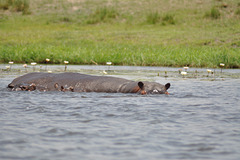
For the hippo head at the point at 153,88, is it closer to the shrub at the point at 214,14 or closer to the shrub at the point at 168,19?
the shrub at the point at 168,19

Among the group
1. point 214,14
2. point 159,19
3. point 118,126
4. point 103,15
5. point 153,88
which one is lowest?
point 118,126

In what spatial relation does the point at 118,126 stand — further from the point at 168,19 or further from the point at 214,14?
the point at 168,19

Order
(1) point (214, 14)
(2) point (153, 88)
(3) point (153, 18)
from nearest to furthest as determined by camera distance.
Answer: (2) point (153, 88) < (1) point (214, 14) < (3) point (153, 18)

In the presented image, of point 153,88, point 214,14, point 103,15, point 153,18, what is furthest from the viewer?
point 103,15

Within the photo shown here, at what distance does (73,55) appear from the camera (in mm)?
17219

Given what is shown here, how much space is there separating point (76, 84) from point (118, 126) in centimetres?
374

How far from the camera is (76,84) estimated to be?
9.12 meters

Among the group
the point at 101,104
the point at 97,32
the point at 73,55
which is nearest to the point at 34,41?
the point at 97,32

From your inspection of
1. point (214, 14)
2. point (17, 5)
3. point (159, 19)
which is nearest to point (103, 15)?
point (159, 19)

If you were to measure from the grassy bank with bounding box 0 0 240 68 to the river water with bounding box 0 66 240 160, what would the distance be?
852 centimetres

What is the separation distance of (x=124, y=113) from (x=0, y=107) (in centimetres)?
190

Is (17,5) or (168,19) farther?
(17,5)

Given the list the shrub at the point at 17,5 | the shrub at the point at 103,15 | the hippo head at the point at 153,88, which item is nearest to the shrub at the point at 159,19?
the shrub at the point at 103,15

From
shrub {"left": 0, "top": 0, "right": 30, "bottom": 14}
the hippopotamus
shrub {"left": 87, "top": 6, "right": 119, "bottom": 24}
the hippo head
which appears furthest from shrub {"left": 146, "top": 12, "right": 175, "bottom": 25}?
the hippo head
